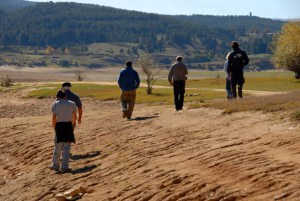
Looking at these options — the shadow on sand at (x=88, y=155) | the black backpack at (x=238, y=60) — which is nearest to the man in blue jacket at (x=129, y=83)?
the black backpack at (x=238, y=60)

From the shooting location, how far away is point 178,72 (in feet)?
67.7

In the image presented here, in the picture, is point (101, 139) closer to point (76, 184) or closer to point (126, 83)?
point (126, 83)

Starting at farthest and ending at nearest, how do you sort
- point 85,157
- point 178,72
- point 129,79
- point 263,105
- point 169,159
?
point 178,72, point 129,79, point 263,105, point 85,157, point 169,159

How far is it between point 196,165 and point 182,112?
801 centimetres

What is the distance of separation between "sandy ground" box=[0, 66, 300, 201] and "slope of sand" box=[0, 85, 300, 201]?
2 centimetres

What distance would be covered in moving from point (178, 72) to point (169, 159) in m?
A: 7.59

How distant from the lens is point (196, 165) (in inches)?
480

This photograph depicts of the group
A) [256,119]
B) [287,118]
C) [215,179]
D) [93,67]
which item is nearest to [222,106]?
[256,119]

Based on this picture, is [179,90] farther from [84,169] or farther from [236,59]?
[84,169]

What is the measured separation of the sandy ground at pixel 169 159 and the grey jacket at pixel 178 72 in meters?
1.09

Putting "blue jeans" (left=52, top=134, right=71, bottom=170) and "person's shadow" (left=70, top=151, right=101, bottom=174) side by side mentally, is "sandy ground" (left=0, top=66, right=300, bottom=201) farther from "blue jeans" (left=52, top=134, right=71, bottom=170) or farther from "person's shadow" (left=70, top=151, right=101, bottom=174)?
"blue jeans" (left=52, top=134, right=71, bottom=170)

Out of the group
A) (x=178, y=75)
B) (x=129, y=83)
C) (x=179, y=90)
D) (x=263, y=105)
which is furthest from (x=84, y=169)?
(x=179, y=90)

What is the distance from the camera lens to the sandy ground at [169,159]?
10547mm

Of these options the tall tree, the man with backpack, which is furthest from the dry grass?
the tall tree
